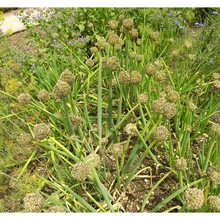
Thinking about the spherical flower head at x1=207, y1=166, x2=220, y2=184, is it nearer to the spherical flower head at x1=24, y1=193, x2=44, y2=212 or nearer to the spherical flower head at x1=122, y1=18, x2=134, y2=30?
the spherical flower head at x1=24, y1=193, x2=44, y2=212

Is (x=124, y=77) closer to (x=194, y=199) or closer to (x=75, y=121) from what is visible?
(x=75, y=121)

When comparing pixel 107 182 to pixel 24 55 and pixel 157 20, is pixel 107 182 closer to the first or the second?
pixel 24 55

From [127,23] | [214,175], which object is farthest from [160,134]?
[127,23]

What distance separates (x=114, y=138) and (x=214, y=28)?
1.96 meters

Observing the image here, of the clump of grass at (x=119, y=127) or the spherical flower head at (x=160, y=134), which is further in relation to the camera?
the clump of grass at (x=119, y=127)

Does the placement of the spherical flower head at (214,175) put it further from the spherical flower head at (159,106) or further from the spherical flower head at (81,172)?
the spherical flower head at (81,172)

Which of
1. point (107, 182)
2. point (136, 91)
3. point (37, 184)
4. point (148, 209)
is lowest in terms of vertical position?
point (148, 209)

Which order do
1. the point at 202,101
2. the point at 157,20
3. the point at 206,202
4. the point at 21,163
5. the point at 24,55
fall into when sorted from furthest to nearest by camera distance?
the point at 157,20, the point at 24,55, the point at 202,101, the point at 21,163, the point at 206,202

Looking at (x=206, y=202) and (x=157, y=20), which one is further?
(x=157, y=20)

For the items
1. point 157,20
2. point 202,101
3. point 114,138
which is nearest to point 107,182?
point 114,138

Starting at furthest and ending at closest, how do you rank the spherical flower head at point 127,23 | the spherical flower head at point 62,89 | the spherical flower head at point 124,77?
the spherical flower head at point 127,23
the spherical flower head at point 124,77
the spherical flower head at point 62,89

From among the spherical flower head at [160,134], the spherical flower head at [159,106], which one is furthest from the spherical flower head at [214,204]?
the spherical flower head at [159,106]

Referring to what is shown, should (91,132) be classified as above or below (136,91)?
below

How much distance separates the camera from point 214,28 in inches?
118
